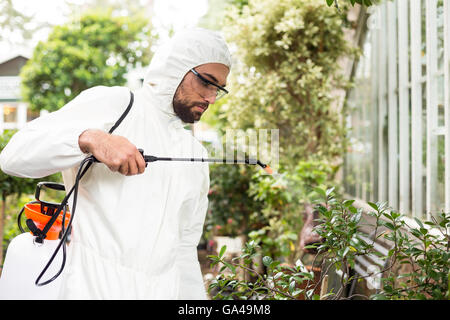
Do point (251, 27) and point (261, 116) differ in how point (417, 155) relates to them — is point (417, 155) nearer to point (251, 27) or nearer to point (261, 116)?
point (261, 116)

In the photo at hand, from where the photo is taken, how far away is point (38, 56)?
459 inches

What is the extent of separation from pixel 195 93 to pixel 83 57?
11170 mm

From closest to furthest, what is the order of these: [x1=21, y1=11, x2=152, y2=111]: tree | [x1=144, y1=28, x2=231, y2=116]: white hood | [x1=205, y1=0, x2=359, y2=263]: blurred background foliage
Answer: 1. [x1=144, y1=28, x2=231, y2=116]: white hood
2. [x1=205, y1=0, x2=359, y2=263]: blurred background foliage
3. [x1=21, y1=11, x2=152, y2=111]: tree

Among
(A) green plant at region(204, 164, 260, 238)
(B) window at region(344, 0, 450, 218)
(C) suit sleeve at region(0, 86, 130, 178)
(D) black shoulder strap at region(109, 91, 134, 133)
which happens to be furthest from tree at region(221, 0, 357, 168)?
(C) suit sleeve at region(0, 86, 130, 178)

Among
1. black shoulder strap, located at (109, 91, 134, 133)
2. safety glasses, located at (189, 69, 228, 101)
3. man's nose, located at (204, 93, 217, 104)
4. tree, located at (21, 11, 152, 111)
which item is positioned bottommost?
black shoulder strap, located at (109, 91, 134, 133)

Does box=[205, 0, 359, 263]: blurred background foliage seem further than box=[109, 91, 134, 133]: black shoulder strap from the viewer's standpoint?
Yes

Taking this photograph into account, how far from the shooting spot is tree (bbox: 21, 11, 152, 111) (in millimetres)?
11539

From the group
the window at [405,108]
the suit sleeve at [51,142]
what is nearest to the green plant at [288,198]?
the window at [405,108]

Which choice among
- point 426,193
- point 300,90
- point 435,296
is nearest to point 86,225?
point 435,296

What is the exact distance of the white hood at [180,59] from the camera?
1.57 metres

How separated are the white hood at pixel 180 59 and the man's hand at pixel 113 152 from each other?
0.35m

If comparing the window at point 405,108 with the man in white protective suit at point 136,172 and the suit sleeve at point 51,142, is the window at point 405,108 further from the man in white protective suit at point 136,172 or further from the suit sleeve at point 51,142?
the suit sleeve at point 51,142

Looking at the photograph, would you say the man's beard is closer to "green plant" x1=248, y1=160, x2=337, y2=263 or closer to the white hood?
the white hood

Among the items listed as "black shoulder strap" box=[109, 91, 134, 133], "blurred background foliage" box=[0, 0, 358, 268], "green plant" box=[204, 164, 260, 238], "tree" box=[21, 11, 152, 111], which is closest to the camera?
"black shoulder strap" box=[109, 91, 134, 133]
